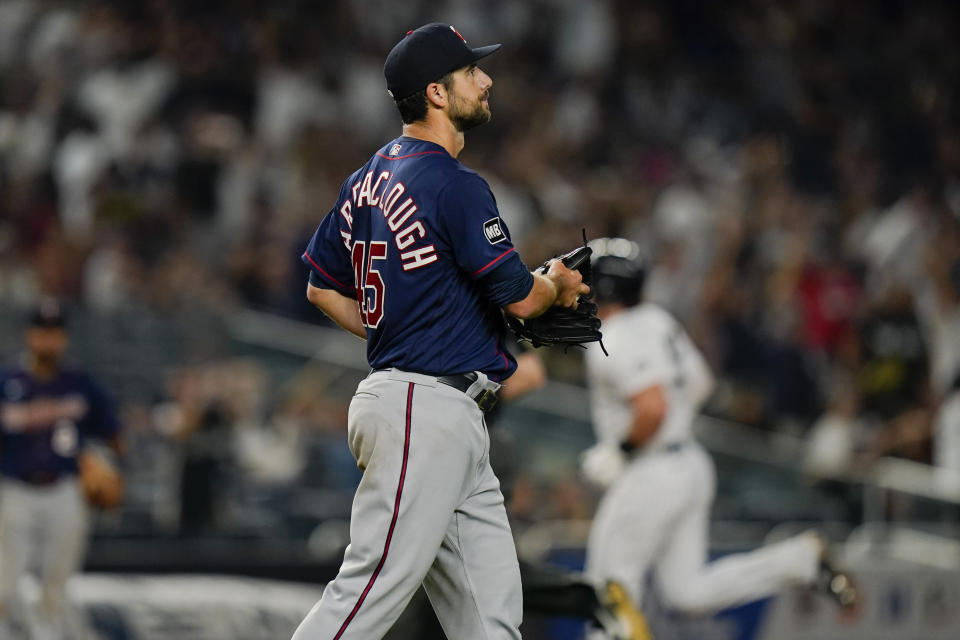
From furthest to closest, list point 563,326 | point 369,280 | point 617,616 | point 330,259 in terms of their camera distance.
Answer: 1. point 617,616
2. point 330,259
3. point 563,326
4. point 369,280

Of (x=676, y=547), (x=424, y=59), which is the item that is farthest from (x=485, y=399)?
(x=676, y=547)

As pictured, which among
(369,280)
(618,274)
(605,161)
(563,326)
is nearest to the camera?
(369,280)

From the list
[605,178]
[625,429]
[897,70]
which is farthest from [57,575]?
[897,70]

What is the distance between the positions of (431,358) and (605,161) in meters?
10.3

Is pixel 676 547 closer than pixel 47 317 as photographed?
Yes

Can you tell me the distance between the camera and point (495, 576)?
4668mm

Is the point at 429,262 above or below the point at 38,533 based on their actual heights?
above

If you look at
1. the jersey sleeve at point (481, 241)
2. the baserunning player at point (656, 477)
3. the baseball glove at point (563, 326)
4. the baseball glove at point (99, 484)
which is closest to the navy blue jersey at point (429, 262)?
the jersey sleeve at point (481, 241)

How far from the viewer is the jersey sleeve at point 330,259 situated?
16.3 ft

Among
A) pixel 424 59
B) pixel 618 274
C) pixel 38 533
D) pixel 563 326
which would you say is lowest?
pixel 38 533

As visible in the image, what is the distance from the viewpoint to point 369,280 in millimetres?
4727

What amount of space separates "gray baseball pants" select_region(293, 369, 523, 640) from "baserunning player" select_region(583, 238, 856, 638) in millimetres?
2597

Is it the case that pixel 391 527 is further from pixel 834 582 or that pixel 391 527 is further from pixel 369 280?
pixel 834 582

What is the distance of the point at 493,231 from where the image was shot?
4504mm
